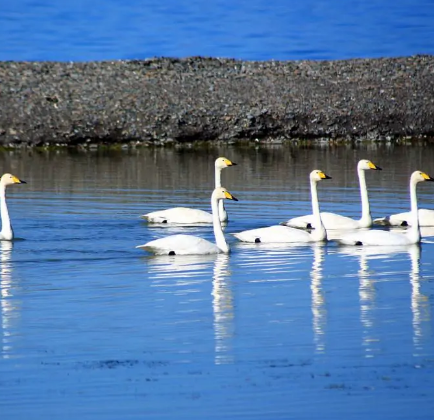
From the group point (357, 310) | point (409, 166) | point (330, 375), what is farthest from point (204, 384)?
point (409, 166)

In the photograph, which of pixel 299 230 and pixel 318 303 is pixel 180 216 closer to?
pixel 299 230

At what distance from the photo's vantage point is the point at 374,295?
12.3 meters

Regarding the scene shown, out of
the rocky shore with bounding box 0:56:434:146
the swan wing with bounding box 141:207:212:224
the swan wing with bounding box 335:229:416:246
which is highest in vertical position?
the rocky shore with bounding box 0:56:434:146

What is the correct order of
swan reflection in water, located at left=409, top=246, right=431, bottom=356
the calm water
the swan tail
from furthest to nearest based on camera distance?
1. the swan tail
2. swan reflection in water, located at left=409, top=246, right=431, bottom=356
3. the calm water

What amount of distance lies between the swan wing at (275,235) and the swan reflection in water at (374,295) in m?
0.66

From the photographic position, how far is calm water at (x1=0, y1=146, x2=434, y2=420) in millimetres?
8523

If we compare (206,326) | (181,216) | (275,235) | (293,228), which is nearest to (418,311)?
(206,326)

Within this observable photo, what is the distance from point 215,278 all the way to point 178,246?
1.68 m

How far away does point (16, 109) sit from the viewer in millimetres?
40188

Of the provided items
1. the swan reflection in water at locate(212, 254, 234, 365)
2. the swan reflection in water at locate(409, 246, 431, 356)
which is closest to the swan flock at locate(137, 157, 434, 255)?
the swan reflection in water at locate(212, 254, 234, 365)

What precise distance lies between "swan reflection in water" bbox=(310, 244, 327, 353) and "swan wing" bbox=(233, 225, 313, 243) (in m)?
0.55

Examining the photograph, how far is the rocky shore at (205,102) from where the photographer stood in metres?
40.3

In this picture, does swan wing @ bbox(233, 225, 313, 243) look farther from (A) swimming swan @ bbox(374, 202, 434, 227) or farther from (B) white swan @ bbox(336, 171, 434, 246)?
(A) swimming swan @ bbox(374, 202, 434, 227)

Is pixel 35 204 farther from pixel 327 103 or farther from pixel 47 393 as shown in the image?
pixel 327 103
